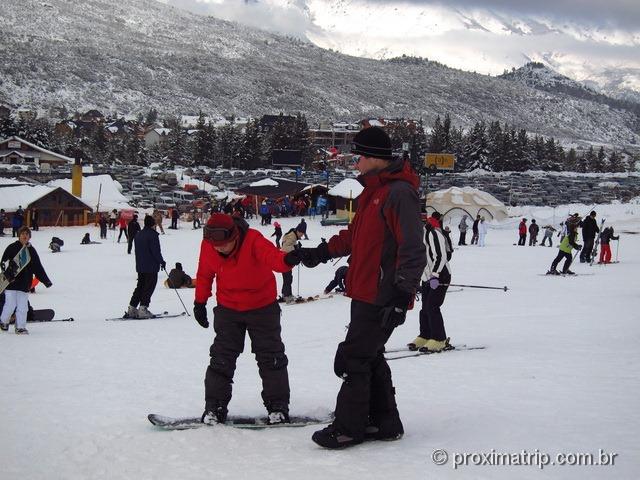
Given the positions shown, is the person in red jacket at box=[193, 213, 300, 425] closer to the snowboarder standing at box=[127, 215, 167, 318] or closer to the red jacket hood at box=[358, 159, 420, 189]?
the red jacket hood at box=[358, 159, 420, 189]

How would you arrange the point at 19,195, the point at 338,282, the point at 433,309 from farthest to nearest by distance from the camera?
1. the point at 19,195
2. the point at 338,282
3. the point at 433,309

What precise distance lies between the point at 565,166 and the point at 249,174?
69.3m

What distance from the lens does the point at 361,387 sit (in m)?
4.12

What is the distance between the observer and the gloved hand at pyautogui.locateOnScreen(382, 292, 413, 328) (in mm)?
3945

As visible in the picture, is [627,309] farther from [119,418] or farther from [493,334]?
[119,418]

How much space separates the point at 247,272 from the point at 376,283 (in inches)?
39.1

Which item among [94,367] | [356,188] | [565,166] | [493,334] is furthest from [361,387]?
[565,166]

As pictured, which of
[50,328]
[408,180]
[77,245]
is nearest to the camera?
[408,180]

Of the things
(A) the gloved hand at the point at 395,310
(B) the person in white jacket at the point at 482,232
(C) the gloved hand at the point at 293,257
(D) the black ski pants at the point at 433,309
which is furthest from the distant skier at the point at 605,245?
(A) the gloved hand at the point at 395,310

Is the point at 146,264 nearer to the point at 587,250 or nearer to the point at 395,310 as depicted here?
the point at 395,310

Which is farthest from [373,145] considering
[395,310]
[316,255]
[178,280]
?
[178,280]

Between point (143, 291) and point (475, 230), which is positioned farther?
point (475, 230)

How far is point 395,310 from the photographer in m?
3.95

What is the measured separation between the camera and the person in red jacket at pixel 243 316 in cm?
470
